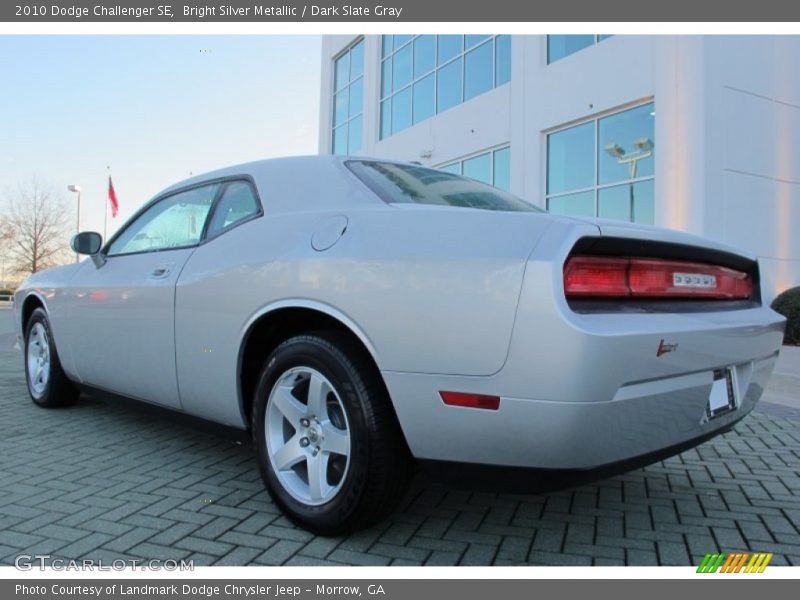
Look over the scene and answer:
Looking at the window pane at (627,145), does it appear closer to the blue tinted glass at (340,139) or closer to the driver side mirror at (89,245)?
the driver side mirror at (89,245)

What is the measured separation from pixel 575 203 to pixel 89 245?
9865mm

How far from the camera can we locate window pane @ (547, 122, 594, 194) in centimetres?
1163

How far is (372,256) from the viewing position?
85.1 inches

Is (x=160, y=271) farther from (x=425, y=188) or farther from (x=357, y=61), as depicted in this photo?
(x=357, y=61)

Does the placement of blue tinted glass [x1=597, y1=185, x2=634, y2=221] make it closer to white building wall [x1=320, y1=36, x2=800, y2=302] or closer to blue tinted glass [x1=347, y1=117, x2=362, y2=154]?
white building wall [x1=320, y1=36, x2=800, y2=302]

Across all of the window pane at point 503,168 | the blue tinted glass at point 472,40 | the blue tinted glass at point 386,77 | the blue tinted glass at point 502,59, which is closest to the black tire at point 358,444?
the window pane at point 503,168

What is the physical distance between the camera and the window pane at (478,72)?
14258 mm

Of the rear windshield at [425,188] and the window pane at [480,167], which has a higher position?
the window pane at [480,167]

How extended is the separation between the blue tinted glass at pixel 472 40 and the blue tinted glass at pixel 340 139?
7226 millimetres

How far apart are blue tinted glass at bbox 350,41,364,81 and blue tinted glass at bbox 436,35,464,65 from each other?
17.0 ft

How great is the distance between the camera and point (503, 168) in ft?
45.5

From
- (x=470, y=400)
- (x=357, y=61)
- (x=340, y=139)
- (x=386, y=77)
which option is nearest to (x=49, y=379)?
(x=470, y=400)

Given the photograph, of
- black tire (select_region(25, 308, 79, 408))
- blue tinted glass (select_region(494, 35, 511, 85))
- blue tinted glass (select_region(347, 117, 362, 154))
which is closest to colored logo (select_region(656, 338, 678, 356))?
black tire (select_region(25, 308, 79, 408))

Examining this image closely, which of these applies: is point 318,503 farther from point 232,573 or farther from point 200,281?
point 200,281
